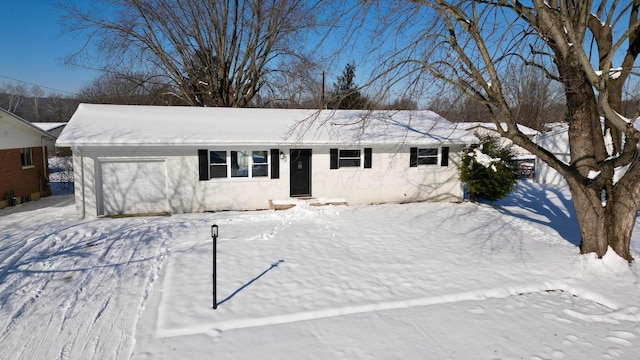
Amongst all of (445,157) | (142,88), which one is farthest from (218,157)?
(142,88)

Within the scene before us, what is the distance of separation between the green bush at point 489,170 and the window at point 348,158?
403 cm

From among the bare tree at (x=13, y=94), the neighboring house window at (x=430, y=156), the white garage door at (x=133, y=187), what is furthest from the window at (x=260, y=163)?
the bare tree at (x=13, y=94)

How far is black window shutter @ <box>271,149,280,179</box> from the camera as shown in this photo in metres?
11.5

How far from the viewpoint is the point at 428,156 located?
13188 millimetres

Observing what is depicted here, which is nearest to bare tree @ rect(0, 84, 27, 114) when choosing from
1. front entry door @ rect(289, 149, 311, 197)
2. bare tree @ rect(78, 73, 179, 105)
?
bare tree @ rect(78, 73, 179, 105)

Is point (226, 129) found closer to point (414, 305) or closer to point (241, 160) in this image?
point (241, 160)

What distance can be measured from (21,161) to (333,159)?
458 inches

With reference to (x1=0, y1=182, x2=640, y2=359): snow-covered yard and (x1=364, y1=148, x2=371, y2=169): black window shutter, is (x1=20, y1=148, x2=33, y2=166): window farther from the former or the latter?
(x1=364, y1=148, x2=371, y2=169): black window shutter

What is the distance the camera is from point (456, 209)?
12.1 metres

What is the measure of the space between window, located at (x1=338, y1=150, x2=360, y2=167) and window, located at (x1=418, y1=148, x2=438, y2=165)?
251 centimetres

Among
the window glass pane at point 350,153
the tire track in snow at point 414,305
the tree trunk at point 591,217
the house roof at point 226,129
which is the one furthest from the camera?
the window glass pane at point 350,153

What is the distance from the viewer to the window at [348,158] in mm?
12352

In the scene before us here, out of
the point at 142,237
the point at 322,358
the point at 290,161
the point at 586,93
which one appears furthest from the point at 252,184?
the point at 586,93

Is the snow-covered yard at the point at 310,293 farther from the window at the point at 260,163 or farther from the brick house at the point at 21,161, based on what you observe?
the brick house at the point at 21,161
